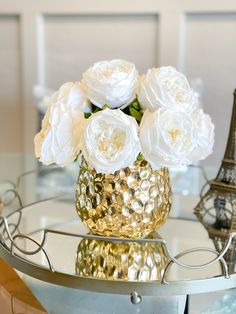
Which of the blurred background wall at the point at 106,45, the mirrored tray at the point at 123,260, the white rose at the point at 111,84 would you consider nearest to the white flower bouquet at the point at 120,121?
the white rose at the point at 111,84

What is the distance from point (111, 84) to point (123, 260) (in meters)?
0.28

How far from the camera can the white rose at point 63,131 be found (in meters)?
0.82

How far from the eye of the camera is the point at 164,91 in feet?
2.63

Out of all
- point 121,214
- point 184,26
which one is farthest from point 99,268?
point 184,26

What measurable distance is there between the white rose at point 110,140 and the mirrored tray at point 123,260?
0.11 m

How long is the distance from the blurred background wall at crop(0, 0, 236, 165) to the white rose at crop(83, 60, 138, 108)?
1042 mm

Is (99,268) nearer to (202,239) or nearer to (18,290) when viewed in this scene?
(18,290)

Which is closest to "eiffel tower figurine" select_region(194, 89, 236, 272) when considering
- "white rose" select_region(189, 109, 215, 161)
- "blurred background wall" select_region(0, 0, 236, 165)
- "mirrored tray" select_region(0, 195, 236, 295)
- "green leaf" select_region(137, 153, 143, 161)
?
"mirrored tray" select_region(0, 195, 236, 295)

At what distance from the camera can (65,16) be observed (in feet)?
6.78

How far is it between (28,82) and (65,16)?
0.97ft

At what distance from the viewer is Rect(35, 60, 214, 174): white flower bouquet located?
2.54 ft

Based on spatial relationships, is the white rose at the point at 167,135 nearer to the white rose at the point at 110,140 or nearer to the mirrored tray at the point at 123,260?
the white rose at the point at 110,140

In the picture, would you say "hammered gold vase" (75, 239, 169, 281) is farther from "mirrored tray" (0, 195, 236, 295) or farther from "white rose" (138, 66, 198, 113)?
"white rose" (138, 66, 198, 113)

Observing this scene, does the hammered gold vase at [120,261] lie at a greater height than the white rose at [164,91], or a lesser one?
lesser
